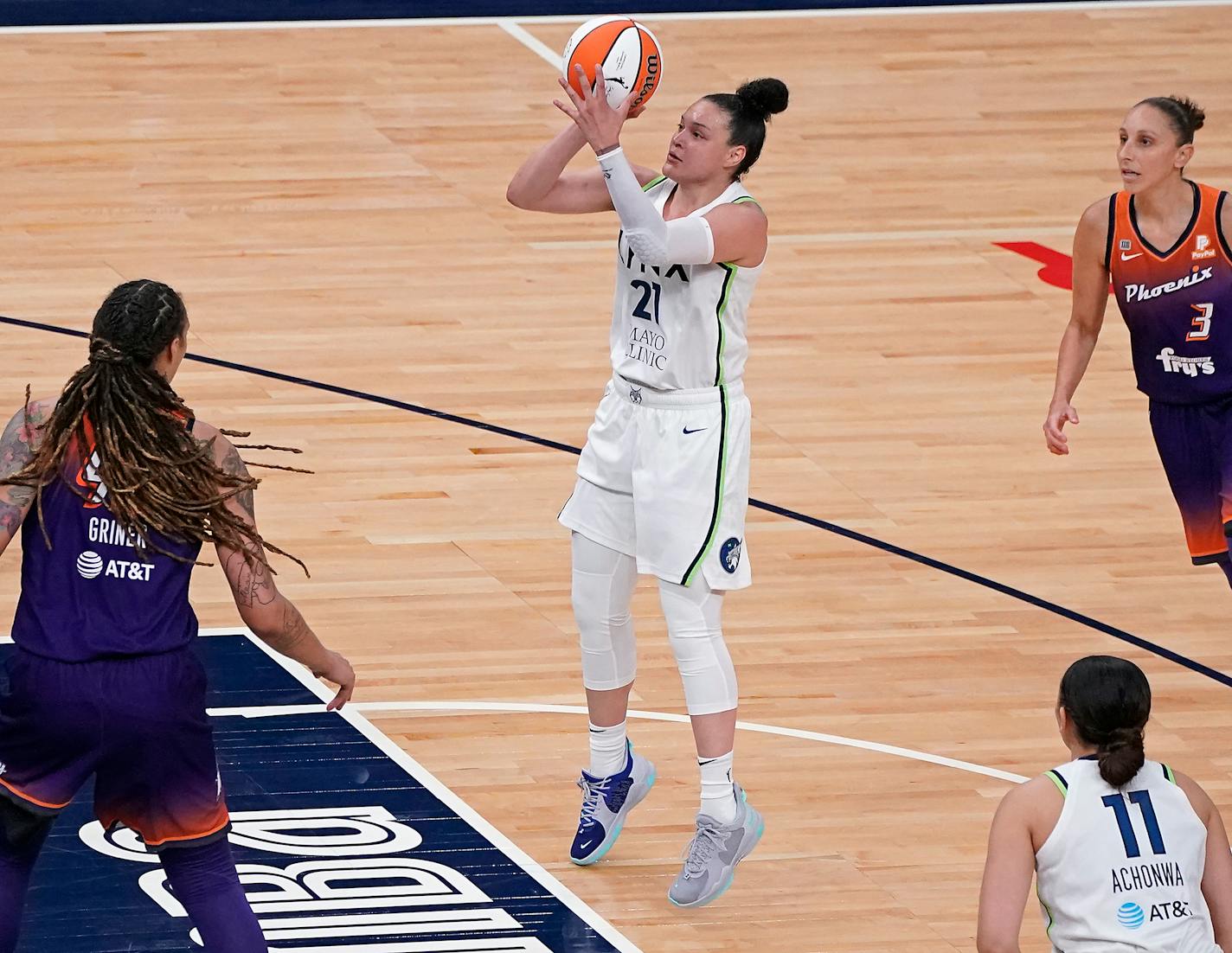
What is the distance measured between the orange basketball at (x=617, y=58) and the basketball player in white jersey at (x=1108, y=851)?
7.19ft

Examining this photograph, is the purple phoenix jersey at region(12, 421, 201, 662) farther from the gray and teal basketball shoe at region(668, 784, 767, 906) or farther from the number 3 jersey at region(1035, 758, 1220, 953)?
the gray and teal basketball shoe at region(668, 784, 767, 906)

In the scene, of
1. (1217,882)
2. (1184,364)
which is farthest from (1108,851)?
(1184,364)

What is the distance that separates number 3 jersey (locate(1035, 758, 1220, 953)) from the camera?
4.03 metres

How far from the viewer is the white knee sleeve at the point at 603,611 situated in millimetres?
6008

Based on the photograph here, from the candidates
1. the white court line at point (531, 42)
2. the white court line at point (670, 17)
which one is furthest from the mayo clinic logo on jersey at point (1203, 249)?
the white court line at point (670, 17)

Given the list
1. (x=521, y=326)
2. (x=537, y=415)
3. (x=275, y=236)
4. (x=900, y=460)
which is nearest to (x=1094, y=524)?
(x=900, y=460)

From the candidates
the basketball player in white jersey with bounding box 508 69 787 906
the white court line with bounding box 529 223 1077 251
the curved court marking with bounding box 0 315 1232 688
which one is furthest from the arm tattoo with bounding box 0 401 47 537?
the white court line with bounding box 529 223 1077 251

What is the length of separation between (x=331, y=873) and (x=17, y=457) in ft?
6.23

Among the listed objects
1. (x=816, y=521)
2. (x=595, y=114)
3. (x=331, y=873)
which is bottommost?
(x=331, y=873)

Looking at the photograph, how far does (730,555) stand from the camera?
19.5ft

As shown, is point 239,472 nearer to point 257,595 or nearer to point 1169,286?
point 257,595

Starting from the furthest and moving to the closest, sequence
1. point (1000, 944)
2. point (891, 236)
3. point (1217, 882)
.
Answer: point (891, 236) < point (1217, 882) < point (1000, 944)

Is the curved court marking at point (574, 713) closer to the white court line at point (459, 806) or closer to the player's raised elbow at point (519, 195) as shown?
the white court line at point (459, 806)

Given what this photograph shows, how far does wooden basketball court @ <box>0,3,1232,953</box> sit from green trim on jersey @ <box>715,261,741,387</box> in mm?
1317
